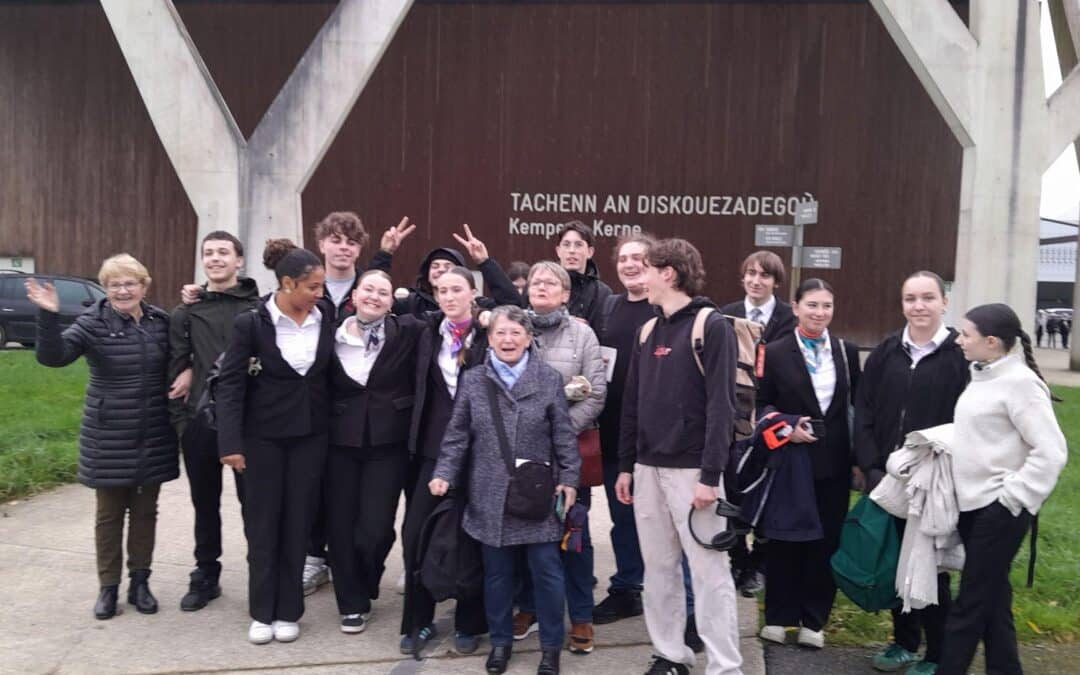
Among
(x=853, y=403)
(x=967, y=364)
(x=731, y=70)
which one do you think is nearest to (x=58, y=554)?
(x=853, y=403)

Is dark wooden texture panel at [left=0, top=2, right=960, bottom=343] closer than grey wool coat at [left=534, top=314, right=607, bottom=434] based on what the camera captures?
No

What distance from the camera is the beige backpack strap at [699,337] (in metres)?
3.97

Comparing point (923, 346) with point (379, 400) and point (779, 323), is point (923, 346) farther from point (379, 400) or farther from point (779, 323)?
point (379, 400)

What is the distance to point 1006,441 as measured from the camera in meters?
3.80

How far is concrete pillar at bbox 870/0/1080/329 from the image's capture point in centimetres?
1100

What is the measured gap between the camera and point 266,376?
15.0 ft

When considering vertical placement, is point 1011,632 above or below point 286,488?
below

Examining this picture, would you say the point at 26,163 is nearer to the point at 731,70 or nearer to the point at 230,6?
the point at 230,6

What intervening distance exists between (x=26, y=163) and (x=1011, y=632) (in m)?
23.3

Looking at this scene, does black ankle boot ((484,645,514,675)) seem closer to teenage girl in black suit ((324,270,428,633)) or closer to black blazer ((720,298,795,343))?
teenage girl in black suit ((324,270,428,633))

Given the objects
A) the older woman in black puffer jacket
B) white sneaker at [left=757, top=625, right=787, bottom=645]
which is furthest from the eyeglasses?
white sneaker at [left=757, top=625, right=787, bottom=645]

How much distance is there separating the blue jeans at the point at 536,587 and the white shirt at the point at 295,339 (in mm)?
1231

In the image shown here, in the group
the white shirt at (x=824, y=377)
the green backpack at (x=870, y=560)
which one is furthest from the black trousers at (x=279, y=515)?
the green backpack at (x=870, y=560)

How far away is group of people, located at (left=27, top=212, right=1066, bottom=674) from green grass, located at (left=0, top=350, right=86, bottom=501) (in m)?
2.99
